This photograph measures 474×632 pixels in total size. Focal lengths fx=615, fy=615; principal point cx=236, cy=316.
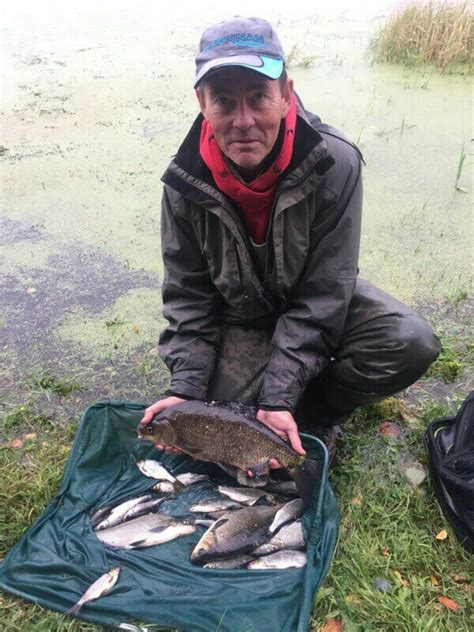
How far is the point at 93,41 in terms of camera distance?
7477mm

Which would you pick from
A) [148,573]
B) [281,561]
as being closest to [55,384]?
[148,573]

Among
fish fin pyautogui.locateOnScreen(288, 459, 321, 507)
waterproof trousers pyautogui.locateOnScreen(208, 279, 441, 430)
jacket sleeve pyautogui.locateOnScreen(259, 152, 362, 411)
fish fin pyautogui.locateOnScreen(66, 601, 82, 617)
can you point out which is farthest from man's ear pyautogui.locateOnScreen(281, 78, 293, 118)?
fish fin pyautogui.locateOnScreen(66, 601, 82, 617)

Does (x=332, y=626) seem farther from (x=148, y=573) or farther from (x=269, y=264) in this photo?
(x=269, y=264)

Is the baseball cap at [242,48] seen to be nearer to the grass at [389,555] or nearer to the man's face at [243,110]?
the man's face at [243,110]

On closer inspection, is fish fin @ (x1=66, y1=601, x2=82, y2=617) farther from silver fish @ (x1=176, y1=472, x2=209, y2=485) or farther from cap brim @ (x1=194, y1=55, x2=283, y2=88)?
cap brim @ (x1=194, y1=55, x2=283, y2=88)

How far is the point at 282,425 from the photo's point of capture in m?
2.03

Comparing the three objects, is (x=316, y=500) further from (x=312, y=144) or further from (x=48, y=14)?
(x=48, y=14)

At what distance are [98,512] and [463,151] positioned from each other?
3.71 metres

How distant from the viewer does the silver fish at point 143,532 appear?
1.90 metres

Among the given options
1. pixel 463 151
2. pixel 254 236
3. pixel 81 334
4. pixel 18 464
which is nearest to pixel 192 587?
pixel 18 464

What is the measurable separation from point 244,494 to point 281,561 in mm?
291

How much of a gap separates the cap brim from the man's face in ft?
0.07

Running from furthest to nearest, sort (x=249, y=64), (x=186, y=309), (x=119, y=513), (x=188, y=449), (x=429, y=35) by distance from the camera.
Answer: (x=429, y=35) → (x=186, y=309) → (x=188, y=449) → (x=119, y=513) → (x=249, y=64)

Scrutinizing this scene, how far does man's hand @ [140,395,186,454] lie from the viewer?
2.08m
